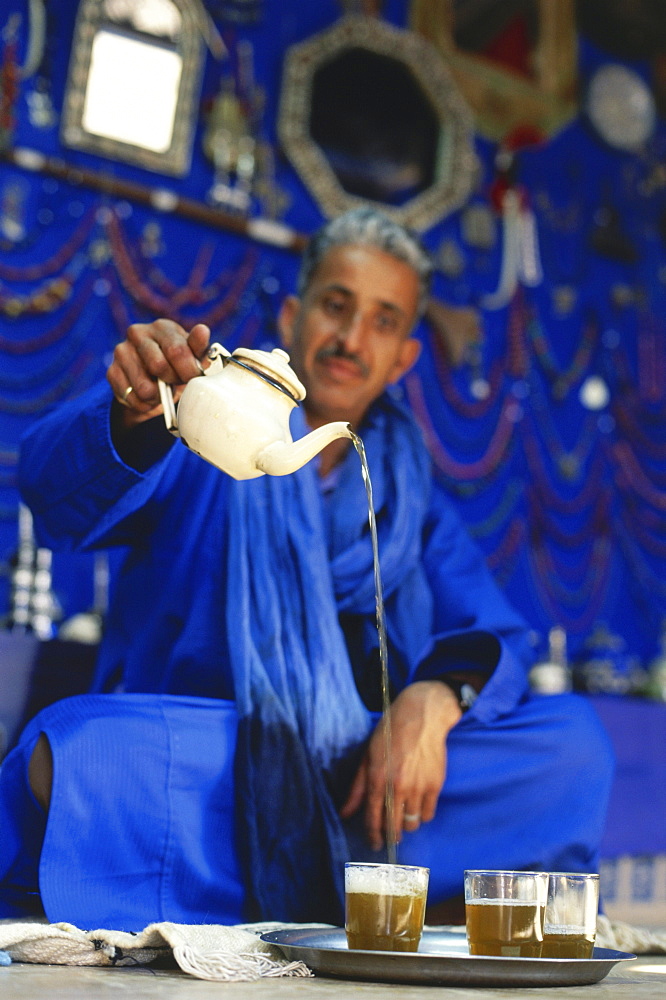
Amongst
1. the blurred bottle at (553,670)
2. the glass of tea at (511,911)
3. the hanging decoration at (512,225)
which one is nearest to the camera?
the glass of tea at (511,911)

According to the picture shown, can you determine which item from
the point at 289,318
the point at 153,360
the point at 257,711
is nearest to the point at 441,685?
the point at 257,711

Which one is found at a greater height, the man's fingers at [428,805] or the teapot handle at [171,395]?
the teapot handle at [171,395]

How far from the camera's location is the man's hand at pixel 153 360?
59.1 inches

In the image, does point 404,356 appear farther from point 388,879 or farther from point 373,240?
point 388,879

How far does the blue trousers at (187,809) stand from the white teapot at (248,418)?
37cm

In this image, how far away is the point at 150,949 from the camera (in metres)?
1.31

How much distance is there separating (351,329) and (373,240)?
193mm

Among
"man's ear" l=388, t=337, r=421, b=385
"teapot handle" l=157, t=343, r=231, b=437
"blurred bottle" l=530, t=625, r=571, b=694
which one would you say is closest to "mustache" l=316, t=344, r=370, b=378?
"man's ear" l=388, t=337, r=421, b=385

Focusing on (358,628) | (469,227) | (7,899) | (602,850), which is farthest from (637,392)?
(7,899)

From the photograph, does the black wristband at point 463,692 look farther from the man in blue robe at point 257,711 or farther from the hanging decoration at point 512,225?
the hanging decoration at point 512,225

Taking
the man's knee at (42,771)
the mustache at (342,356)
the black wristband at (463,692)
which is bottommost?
the man's knee at (42,771)

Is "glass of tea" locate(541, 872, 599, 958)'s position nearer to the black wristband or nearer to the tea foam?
the tea foam

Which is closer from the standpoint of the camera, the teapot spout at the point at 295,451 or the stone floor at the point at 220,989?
the stone floor at the point at 220,989

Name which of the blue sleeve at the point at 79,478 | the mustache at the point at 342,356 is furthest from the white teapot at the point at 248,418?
the mustache at the point at 342,356
